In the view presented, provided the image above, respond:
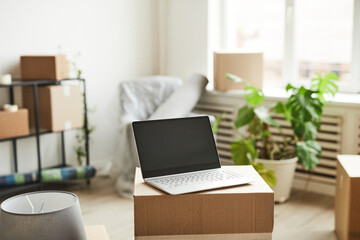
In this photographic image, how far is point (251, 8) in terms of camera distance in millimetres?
4270

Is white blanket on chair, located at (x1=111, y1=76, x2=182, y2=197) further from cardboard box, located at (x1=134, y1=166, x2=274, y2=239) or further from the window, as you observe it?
cardboard box, located at (x1=134, y1=166, x2=274, y2=239)

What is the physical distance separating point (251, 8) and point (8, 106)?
2.24 m

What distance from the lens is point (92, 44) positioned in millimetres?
3943

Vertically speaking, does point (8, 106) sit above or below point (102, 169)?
above

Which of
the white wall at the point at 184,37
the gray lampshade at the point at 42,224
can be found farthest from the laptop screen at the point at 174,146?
the white wall at the point at 184,37

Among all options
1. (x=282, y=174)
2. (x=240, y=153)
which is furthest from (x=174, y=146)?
(x=282, y=174)

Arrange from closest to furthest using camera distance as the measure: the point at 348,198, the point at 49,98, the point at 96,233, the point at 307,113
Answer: the point at 96,233 < the point at 348,198 < the point at 307,113 < the point at 49,98

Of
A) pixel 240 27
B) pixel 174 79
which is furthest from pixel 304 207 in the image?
pixel 240 27

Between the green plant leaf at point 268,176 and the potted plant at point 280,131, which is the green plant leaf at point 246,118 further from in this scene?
the green plant leaf at point 268,176

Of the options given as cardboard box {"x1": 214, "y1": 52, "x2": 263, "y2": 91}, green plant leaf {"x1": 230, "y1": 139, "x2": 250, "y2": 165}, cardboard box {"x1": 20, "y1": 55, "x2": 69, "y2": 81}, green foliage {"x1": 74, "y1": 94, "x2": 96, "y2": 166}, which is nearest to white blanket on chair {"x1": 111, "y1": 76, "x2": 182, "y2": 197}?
green foliage {"x1": 74, "y1": 94, "x2": 96, "y2": 166}

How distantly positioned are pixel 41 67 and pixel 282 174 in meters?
1.78

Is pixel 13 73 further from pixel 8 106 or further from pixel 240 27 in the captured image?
pixel 240 27

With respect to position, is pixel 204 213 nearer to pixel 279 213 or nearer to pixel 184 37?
pixel 279 213

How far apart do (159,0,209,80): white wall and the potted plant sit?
3.68 feet
